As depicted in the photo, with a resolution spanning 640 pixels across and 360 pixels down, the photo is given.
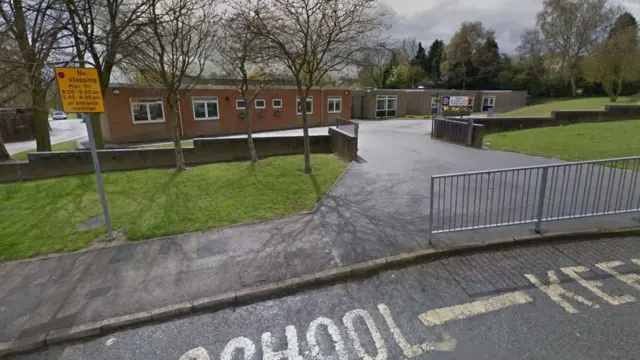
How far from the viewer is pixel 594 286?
3.34m

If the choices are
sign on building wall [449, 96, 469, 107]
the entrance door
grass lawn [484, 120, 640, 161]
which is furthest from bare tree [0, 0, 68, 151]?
the entrance door

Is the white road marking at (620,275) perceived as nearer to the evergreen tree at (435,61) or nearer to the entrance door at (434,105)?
the entrance door at (434,105)

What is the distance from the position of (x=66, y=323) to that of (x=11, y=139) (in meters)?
28.0

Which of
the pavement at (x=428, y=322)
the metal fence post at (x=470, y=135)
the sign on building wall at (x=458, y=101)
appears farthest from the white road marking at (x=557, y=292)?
the sign on building wall at (x=458, y=101)

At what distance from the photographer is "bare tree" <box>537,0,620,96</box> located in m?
37.1

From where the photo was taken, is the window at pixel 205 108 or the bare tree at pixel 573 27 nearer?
the window at pixel 205 108

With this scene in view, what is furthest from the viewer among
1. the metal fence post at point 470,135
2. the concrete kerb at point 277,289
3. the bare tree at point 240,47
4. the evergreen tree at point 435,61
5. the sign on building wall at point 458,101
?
the evergreen tree at point 435,61

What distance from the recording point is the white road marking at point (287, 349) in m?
2.62

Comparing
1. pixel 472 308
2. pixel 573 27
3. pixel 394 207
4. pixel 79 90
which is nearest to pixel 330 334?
pixel 472 308

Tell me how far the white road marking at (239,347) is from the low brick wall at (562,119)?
48.9 feet

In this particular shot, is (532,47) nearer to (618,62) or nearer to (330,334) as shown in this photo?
(618,62)

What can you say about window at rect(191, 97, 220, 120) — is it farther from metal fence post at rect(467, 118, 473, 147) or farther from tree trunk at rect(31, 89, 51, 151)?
metal fence post at rect(467, 118, 473, 147)

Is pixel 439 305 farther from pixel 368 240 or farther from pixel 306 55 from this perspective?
pixel 306 55

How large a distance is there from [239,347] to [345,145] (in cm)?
865
